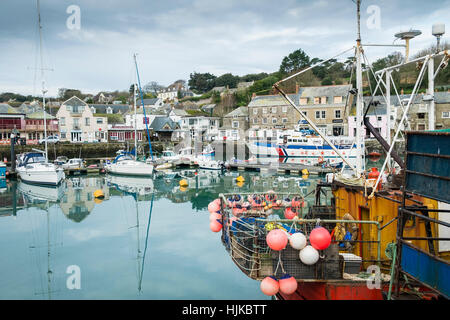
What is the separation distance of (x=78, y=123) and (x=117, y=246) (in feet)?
172

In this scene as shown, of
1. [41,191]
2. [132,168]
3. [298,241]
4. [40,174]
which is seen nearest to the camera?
[298,241]

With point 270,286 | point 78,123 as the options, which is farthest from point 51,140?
point 270,286

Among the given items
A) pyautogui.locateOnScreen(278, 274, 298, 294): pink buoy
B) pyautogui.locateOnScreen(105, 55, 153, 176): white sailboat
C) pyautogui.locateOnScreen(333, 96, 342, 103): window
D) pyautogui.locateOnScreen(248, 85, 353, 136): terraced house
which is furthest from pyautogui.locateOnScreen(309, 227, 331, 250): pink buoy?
pyautogui.locateOnScreen(333, 96, 342, 103): window

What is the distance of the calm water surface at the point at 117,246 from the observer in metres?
12.6

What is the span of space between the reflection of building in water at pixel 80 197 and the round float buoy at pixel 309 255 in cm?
1824

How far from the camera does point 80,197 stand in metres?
29.5

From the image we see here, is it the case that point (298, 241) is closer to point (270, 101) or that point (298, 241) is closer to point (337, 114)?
point (337, 114)

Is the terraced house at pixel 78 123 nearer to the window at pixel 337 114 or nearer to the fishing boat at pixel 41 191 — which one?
the fishing boat at pixel 41 191

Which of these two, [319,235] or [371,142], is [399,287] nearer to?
[319,235]

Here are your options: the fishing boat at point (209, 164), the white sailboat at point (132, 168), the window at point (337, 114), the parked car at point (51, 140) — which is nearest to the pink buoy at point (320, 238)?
the white sailboat at point (132, 168)

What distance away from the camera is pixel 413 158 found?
6781mm

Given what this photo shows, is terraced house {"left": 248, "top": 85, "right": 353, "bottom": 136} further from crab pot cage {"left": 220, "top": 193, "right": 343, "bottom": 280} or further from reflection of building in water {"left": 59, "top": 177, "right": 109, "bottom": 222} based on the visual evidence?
crab pot cage {"left": 220, "top": 193, "right": 343, "bottom": 280}

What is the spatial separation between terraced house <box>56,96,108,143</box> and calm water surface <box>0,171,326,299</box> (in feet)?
107
